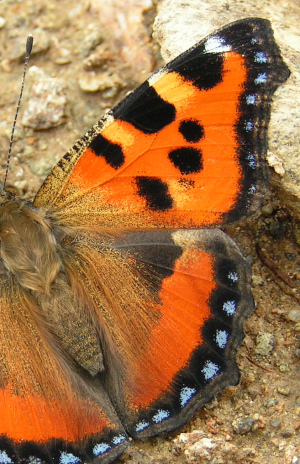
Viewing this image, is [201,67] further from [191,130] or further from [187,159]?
[187,159]

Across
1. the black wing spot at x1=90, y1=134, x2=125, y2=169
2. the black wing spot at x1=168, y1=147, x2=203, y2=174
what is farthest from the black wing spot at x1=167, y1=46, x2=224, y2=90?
the black wing spot at x1=90, y1=134, x2=125, y2=169

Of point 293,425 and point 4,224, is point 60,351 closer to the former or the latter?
point 4,224

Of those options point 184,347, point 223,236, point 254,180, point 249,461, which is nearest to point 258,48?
point 254,180

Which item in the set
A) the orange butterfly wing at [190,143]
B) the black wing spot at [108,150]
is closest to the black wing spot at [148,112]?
the orange butterfly wing at [190,143]

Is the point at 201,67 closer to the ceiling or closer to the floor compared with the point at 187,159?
closer to the ceiling

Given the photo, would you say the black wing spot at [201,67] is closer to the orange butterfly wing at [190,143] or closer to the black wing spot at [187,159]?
the orange butterfly wing at [190,143]

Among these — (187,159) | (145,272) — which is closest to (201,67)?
(187,159)
